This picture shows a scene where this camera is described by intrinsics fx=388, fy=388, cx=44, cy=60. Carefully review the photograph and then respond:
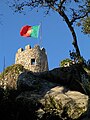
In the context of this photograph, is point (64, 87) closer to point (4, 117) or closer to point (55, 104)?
point (55, 104)

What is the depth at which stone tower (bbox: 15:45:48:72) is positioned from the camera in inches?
1954

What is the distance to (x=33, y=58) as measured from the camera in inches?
2000

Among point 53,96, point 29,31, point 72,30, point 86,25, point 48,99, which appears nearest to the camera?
point 48,99

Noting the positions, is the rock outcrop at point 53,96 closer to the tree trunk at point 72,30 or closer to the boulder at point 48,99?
the boulder at point 48,99

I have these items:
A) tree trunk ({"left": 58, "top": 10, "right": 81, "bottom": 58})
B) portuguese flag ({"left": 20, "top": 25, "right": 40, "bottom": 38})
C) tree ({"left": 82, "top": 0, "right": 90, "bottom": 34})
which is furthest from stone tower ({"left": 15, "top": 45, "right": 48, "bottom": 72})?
tree trunk ({"left": 58, "top": 10, "right": 81, "bottom": 58})

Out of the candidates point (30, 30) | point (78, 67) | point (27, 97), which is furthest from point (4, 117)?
point (30, 30)

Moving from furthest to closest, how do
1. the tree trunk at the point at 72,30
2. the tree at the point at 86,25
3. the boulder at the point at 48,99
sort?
the tree at the point at 86,25 < the tree trunk at the point at 72,30 < the boulder at the point at 48,99

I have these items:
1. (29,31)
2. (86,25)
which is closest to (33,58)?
(29,31)

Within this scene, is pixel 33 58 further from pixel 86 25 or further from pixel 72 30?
pixel 72 30

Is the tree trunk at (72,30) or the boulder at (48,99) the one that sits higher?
the tree trunk at (72,30)

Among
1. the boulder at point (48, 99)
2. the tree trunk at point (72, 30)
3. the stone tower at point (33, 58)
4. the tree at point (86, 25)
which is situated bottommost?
the boulder at point (48, 99)

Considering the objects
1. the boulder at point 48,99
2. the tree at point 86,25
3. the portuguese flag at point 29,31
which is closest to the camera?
the boulder at point 48,99

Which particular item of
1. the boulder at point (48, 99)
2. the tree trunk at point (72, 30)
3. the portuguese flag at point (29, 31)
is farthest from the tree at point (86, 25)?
the portuguese flag at point (29, 31)

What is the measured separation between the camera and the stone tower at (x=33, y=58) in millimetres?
49625
